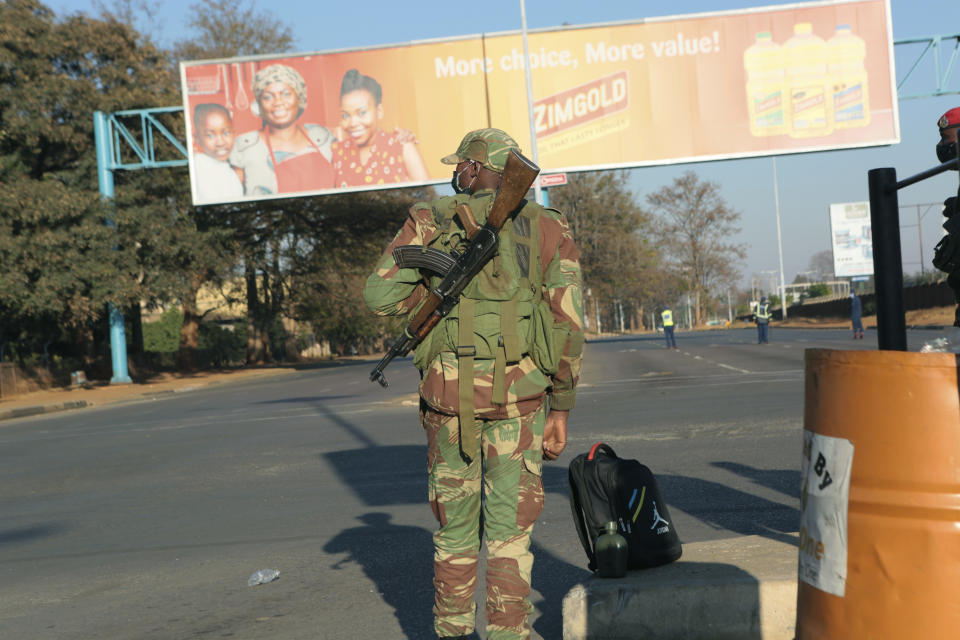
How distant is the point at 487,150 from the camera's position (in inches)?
137

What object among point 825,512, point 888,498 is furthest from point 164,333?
point 888,498

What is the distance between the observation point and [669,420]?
11.2 m

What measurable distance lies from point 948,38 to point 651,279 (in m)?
43.4

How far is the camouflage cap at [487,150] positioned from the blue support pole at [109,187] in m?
28.9

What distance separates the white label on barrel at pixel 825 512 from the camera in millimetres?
1984

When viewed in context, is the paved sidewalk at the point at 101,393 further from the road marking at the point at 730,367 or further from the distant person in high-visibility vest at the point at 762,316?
the distant person in high-visibility vest at the point at 762,316

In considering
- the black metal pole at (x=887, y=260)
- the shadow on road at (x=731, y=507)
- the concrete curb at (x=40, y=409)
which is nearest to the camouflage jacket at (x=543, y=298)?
the black metal pole at (x=887, y=260)

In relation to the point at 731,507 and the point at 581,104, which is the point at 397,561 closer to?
the point at 731,507

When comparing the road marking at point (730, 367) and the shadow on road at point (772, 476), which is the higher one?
the shadow on road at point (772, 476)

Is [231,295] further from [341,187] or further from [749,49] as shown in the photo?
[749,49]

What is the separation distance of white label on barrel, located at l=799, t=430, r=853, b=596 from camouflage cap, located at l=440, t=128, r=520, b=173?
5.60 feet

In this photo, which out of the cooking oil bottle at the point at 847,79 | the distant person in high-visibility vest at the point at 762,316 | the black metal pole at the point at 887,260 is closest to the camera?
the black metal pole at the point at 887,260

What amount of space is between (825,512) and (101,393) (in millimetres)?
28085

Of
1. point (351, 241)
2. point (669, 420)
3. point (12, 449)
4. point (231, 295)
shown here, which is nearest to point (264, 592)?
point (669, 420)
